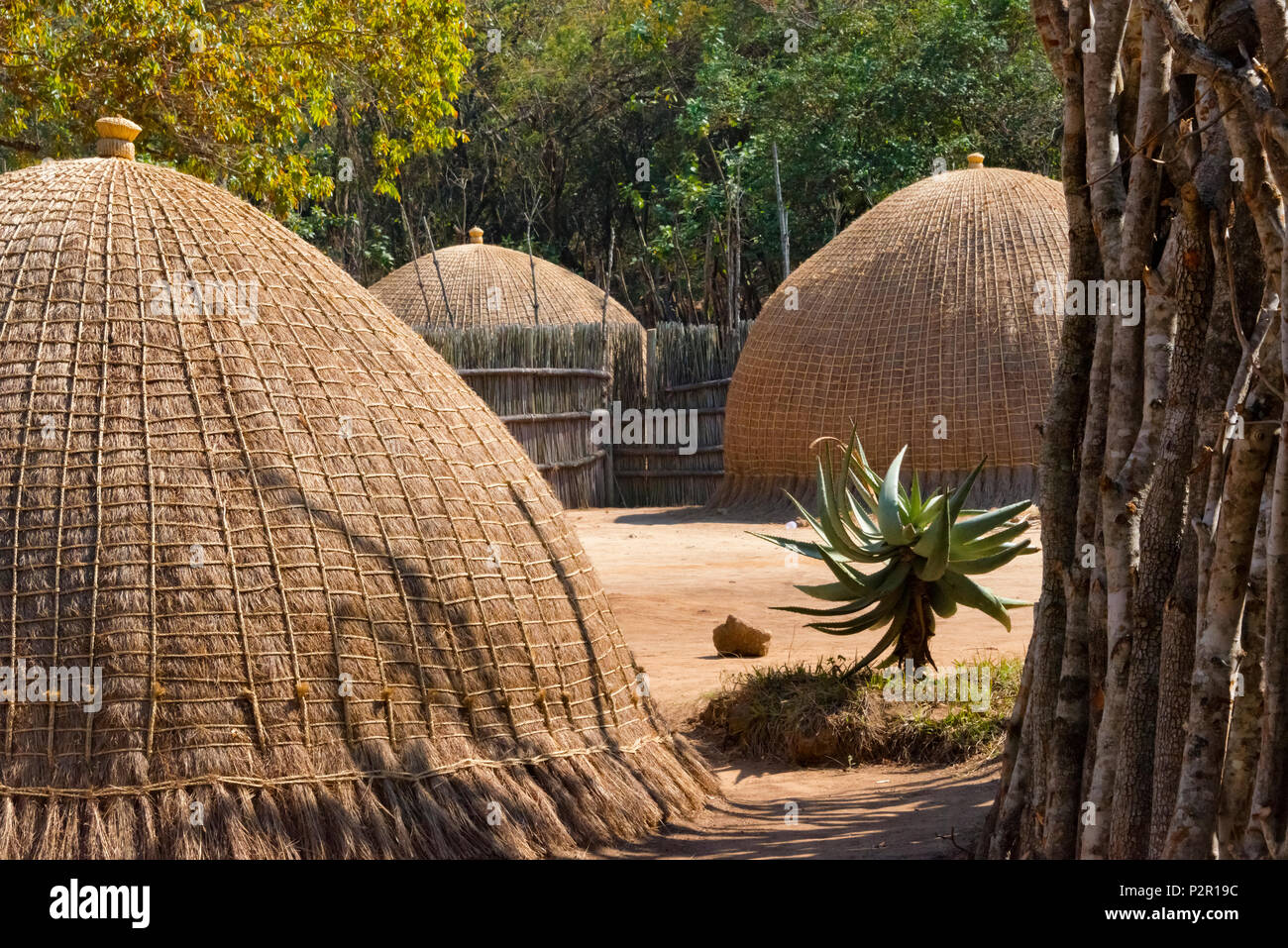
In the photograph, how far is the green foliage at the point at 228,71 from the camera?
9.65 meters

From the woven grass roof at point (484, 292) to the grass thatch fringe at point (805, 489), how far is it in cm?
353

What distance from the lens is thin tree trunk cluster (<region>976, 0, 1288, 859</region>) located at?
3.10 metres

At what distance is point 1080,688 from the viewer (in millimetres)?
3805

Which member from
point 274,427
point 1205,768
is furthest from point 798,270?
point 1205,768

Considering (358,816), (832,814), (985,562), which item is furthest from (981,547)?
(358,816)

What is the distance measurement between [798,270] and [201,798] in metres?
11.8

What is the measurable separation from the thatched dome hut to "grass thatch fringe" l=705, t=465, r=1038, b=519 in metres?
0.02

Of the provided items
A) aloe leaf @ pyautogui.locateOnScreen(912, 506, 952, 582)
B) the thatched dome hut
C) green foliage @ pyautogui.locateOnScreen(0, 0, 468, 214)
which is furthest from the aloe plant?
the thatched dome hut

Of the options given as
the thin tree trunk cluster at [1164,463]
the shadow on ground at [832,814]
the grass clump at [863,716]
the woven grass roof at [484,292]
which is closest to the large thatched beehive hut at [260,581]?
the shadow on ground at [832,814]

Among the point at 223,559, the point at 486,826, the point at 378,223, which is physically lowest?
the point at 486,826

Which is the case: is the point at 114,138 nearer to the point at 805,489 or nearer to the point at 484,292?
the point at 805,489
